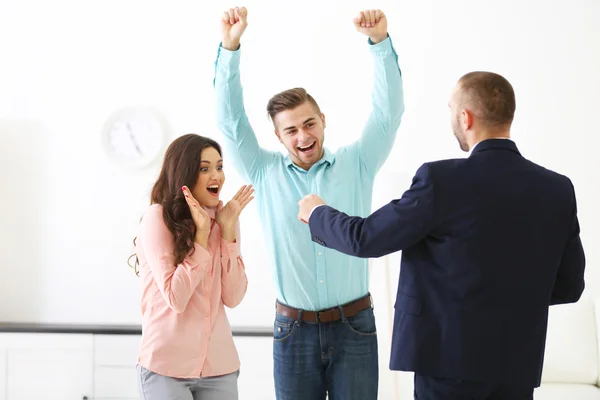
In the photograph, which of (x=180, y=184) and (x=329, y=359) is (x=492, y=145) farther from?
(x=180, y=184)

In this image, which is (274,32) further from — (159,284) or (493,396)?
(493,396)

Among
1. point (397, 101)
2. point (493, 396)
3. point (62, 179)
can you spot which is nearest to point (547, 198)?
point (493, 396)

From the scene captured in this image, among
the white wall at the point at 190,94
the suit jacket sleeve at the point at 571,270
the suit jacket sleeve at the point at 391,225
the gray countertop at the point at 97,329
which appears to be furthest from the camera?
the white wall at the point at 190,94

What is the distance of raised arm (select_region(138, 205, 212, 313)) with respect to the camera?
6.58 ft

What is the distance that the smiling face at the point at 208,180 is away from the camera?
7.20 ft

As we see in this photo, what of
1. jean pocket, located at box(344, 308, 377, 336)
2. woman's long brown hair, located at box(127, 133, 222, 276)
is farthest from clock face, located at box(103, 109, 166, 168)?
jean pocket, located at box(344, 308, 377, 336)

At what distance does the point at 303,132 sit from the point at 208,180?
1.16ft

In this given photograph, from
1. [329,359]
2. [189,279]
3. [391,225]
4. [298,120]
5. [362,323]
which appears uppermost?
[298,120]

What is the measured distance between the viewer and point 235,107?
2221 millimetres

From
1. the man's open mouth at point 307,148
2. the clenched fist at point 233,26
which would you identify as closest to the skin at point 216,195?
the man's open mouth at point 307,148

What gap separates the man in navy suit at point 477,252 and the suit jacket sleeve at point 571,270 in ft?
0.12

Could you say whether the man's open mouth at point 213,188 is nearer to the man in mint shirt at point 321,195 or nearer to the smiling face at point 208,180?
the smiling face at point 208,180

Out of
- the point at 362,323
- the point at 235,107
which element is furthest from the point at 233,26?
the point at 362,323

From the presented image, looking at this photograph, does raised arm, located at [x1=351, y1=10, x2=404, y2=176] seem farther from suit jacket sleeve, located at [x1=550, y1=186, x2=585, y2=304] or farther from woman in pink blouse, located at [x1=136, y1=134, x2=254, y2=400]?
suit jacket sleeve, located at [x1=550, y1=186, x2=585, y2=304]
